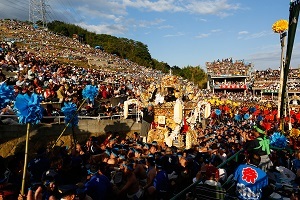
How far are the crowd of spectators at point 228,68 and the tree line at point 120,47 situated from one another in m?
10.2

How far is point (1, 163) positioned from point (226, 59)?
72.6 m

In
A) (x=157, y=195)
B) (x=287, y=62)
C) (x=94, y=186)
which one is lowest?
(x=157, y=195)

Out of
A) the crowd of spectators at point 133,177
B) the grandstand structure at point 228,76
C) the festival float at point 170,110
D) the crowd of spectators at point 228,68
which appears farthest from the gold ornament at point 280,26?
the crowd of spectators at point 228,68

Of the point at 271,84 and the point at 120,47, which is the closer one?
the point at 271,84

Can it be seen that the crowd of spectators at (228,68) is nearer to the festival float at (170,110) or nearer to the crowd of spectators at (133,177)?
the festival float at (170,110)

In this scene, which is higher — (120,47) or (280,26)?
(120,47)

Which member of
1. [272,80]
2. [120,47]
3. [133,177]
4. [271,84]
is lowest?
[133,177]

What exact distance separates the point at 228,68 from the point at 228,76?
8.49 feet

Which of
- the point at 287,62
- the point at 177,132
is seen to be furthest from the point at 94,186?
the point at 177,132

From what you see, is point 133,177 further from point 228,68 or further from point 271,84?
point 228,68

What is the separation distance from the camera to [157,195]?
20.8 ft

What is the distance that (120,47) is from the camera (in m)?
86.1

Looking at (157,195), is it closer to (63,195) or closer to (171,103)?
(63,195)

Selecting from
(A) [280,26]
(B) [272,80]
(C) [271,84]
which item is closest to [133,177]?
(A) [280,26]
